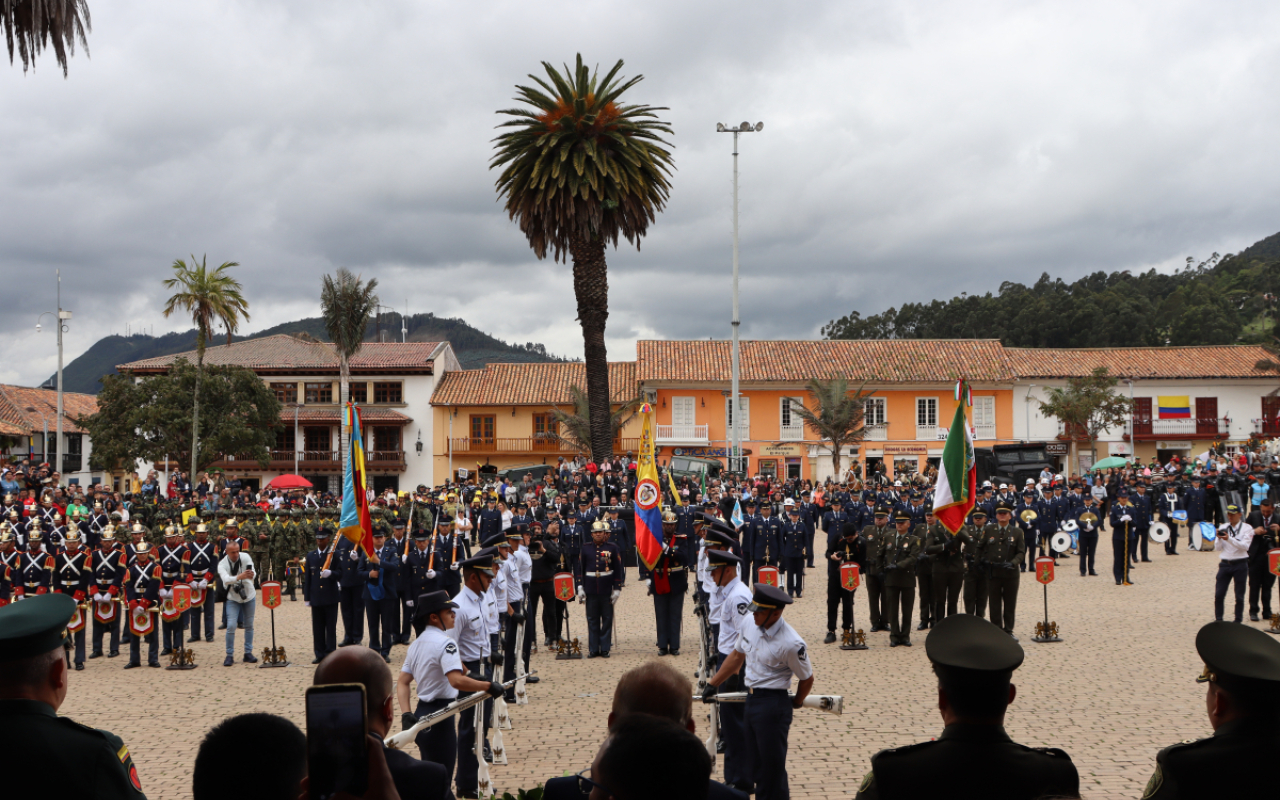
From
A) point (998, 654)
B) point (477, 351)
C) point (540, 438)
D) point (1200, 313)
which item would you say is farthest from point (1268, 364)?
point (477, 351)

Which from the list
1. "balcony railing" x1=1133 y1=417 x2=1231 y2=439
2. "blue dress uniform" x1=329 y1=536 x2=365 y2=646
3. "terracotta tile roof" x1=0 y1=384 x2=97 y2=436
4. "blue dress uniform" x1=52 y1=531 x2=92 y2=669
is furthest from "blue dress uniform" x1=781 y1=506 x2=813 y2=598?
"terracotta tile roof" x1=0 y1=384 x2=97 y2=436

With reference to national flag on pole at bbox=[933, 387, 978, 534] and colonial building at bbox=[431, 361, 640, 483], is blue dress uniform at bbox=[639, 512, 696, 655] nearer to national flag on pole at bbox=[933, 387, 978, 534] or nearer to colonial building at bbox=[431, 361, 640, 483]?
national flag on pole at bbox=[933, 387, 978, 534]

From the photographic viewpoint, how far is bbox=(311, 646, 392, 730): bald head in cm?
346

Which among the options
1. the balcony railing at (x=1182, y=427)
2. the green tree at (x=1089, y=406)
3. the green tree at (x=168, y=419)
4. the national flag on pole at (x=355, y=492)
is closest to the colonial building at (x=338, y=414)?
the green tree at (x=168, y=419)

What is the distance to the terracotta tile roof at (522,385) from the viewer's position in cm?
5453

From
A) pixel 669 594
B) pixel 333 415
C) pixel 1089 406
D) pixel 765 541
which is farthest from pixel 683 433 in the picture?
pixel 669 594

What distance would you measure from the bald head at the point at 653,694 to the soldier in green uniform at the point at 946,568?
11.8 meters

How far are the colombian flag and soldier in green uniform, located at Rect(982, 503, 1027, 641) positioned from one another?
151 ft

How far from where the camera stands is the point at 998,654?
316cm

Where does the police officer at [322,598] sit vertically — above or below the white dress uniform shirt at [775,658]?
below

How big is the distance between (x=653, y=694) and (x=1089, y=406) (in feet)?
167

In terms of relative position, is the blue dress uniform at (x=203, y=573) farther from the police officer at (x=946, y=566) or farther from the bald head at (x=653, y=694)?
the bald head at (x=653, y=694)

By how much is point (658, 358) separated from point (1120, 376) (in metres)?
26.8

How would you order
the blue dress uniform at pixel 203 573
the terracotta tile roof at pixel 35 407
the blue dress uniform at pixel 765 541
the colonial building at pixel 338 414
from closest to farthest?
1. the blue dress uniform at pixel 203 573
2. the blue dress uniform at pixel 765 541
3. the colonial building at pixel 338 414
4. the terracotta tile roof at pixel 35 407
